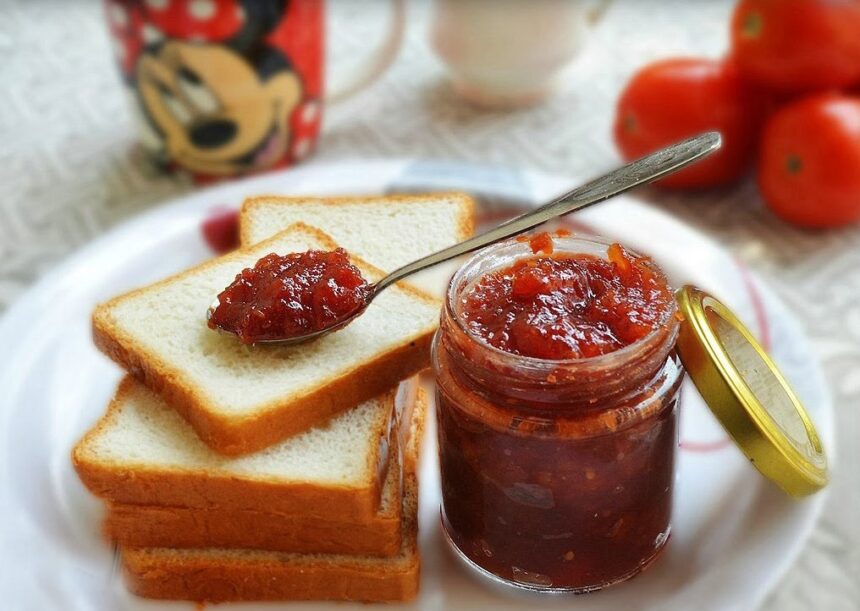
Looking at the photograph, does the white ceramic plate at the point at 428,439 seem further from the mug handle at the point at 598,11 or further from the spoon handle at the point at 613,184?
the mug handle at the point at 598,11

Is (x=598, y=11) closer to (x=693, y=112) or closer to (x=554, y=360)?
(x=693, y=112)

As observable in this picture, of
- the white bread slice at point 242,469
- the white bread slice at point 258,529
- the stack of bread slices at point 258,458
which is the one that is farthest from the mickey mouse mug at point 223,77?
the white bread slice at point 258,529

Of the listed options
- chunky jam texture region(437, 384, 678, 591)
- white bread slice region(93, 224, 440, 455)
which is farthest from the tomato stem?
chunky jam texture region(437, 384, 678, 591)

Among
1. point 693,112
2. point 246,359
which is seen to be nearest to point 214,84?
point 246,359

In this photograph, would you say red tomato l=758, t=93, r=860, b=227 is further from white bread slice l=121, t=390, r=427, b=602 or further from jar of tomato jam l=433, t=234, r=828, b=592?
white bread slice l=121, t=390, r=427, b=602

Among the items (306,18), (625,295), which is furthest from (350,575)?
(306,18)

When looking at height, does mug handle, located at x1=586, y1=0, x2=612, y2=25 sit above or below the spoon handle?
below

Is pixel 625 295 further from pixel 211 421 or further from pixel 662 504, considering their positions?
pixel 211 421
